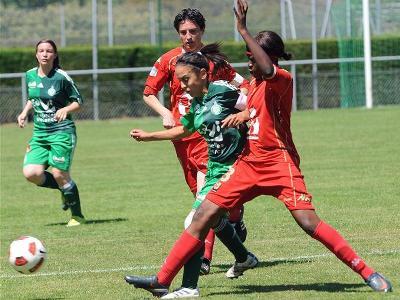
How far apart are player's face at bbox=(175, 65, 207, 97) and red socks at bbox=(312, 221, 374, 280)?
4.11 ft

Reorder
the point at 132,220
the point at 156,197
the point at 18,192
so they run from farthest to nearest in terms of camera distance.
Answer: the point at 18,192 → the point at 156,197 → the point at 132,220

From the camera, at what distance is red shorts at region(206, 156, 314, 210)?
6617mm

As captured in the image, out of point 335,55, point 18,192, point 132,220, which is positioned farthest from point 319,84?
point 132,220

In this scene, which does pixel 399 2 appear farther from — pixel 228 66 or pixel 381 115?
pixel 228 66

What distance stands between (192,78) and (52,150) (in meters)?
5.03

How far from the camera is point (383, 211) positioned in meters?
10.8

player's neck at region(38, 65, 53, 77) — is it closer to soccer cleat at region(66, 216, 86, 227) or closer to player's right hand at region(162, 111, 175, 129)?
soccer cleat at region(66, 216, 86, 227)

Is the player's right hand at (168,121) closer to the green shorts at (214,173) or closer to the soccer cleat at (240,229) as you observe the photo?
the green shorts at (214,173)

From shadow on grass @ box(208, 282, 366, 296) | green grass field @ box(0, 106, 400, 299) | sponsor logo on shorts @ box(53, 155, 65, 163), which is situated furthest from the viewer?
sponsor logo on shorts @ box(53, 155, 65, 163)

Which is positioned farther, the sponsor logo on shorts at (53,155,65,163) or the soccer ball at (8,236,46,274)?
the sponsor logo on shorts at (53,155,65,163)

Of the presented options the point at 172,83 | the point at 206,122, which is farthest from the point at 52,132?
the point at 206,122

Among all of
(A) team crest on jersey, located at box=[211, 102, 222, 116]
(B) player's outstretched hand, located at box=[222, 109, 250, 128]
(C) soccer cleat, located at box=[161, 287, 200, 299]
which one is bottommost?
(C) soccer cleat, located at box=[161, 287, 200, 299]

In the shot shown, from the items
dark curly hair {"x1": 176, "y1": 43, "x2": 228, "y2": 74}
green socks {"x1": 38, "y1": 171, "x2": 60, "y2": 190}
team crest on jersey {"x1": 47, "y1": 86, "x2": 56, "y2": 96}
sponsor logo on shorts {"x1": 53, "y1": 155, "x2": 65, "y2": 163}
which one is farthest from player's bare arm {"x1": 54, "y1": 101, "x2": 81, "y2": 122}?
dark curly hair {"x1": 176, "y1": 43, "x2": 228, "y2": 74}

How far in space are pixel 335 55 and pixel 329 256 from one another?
23430 millimetres
